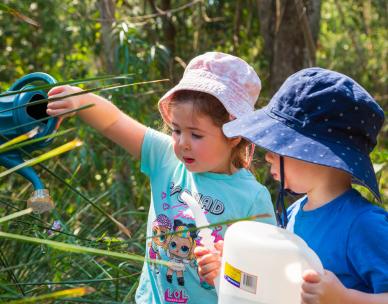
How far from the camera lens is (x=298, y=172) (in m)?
1.77

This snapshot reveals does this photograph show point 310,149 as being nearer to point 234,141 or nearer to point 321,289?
point 321,289

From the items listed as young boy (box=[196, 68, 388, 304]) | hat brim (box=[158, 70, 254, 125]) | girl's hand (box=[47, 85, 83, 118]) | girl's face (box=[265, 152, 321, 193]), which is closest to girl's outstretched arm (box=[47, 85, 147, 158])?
girl's hand (box=[47, 85, 83, 118])

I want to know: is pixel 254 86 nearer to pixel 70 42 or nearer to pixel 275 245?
pixel 275 245

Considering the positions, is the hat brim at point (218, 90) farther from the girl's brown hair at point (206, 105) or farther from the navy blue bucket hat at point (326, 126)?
the navy blue bucket hat at point (326, 126)

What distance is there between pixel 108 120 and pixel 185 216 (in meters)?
→ 0.39

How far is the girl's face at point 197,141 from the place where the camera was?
212 cm

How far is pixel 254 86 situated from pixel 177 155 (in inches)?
14.1

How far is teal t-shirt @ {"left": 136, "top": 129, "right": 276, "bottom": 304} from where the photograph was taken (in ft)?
6.83

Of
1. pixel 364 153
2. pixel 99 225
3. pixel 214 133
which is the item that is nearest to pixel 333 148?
pixel 364 153

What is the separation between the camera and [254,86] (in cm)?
229

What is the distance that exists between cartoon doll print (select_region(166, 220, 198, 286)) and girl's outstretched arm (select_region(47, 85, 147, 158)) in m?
0.33

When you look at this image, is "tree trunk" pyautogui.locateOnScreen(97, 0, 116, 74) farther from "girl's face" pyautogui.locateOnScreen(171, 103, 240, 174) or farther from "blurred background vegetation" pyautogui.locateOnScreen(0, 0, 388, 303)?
"girl's face" pyautogui.locateOnScreen(171, 103, 240, 174)

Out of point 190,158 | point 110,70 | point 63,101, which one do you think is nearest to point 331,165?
point 190,158

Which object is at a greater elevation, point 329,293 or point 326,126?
point 326,126
